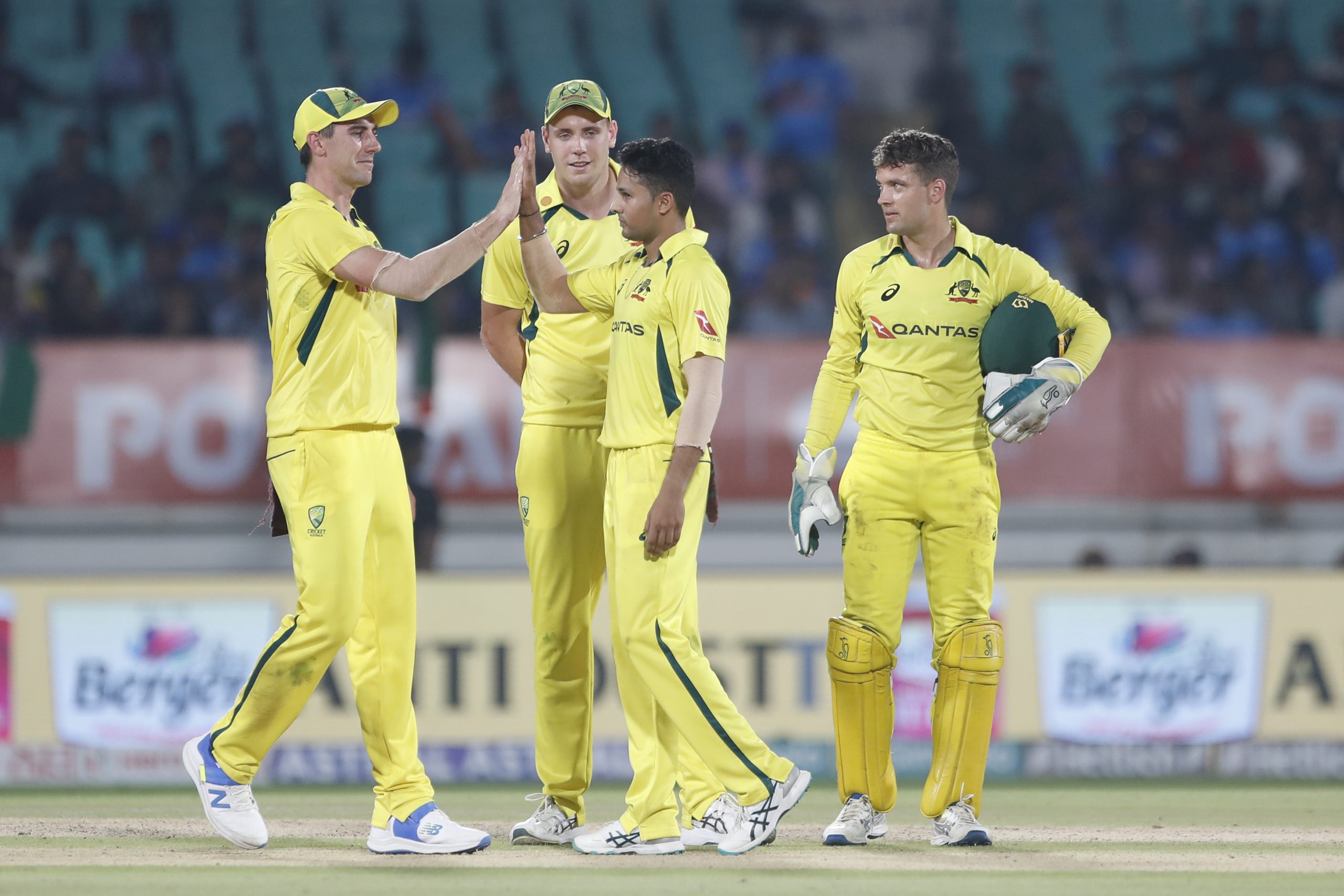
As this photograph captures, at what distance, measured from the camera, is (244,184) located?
1268cm

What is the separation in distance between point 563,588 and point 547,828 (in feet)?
2.67

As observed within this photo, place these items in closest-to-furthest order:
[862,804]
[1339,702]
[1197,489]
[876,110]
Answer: [862,804], [1339,702], [1197,489], [876,110]

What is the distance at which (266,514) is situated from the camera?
5734mm

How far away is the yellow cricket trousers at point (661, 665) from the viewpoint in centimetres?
526

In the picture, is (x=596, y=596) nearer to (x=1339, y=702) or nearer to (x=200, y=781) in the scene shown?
(x=200, y=781)

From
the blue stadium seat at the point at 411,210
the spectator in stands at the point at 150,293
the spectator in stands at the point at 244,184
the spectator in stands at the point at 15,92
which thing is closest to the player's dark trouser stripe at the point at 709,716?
the spectator in stands at the point at 150,293

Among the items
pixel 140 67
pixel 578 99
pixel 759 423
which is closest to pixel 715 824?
pixel 578 99

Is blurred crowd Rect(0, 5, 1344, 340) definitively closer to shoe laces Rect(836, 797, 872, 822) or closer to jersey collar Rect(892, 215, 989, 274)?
jersey collar Rect(892, 215, 989, 274)

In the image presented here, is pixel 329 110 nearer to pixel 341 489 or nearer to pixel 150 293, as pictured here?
pixel 341 489

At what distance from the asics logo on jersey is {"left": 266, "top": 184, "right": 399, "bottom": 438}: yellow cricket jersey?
163 cm

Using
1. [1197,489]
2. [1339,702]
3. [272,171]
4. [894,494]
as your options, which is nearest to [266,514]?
[894,494]

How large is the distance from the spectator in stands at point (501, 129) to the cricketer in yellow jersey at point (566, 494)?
7.64 meters

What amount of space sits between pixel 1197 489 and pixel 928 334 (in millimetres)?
5249

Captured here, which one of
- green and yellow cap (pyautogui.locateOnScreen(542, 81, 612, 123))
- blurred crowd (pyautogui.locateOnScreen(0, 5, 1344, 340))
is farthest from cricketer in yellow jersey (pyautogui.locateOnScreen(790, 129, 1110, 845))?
blurred crowd (pyautogui.locateOnScreen(0, 5, 1344, 340))
